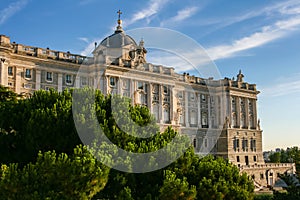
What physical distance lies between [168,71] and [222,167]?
37407mm

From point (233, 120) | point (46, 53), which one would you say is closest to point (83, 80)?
point (46, 53)

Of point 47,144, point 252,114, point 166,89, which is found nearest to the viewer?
point 47,144

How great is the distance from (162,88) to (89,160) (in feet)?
134

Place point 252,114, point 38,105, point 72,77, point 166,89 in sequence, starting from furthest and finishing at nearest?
point 252,114, point 166,89, point 72,77, point 38,105

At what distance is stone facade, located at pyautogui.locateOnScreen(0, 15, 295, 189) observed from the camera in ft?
147

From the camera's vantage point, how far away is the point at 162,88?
56312mm

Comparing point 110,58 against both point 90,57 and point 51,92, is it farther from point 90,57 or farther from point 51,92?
point 51,92

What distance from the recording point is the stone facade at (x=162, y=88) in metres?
44.7

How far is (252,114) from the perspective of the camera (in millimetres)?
70812

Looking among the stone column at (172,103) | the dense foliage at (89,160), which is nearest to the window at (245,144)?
the stone column at (172,103)

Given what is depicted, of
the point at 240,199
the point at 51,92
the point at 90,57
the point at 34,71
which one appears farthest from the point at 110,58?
the point at 240,199

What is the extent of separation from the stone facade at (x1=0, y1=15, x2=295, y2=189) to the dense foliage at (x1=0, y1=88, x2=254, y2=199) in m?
23.2

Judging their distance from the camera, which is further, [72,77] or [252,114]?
[252,114]

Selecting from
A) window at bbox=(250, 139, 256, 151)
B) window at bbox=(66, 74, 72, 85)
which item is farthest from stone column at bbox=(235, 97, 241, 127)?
window at bbox=(66, 74, 72, 85)
